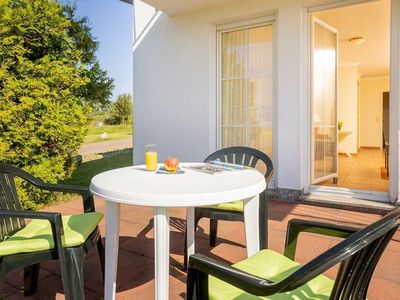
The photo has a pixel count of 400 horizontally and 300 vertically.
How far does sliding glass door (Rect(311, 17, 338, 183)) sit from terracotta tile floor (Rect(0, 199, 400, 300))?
3.45 ft

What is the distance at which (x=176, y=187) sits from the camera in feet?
5.62

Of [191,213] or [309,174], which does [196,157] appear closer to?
[309,174]

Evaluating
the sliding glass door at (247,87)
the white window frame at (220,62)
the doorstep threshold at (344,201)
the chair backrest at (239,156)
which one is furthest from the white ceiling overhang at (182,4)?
the doorstep threshold at (344,201)

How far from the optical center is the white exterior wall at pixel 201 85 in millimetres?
4328

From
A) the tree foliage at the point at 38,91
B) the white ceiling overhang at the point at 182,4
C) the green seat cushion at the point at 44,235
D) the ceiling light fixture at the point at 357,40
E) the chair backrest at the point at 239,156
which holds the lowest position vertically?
the green seat cushion at the point at 44,235

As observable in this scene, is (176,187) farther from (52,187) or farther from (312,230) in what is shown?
(52,187)

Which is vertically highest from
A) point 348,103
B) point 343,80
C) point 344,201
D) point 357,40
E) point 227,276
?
point 357,40

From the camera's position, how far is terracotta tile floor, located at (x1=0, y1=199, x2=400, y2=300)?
221 centimetres

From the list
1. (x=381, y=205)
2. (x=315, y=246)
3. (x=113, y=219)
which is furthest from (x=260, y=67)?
(x=113, y=219)

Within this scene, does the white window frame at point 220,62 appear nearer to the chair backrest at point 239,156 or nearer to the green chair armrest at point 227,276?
the chair backrest at point 239,156

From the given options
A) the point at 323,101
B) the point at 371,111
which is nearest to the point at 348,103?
the point at 371,111

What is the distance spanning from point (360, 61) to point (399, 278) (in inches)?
320

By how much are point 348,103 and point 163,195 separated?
9521 millimetres

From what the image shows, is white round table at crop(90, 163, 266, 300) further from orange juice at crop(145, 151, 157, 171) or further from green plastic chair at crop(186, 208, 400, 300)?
green plastic chair at crop(186, 208, 400, 300)
